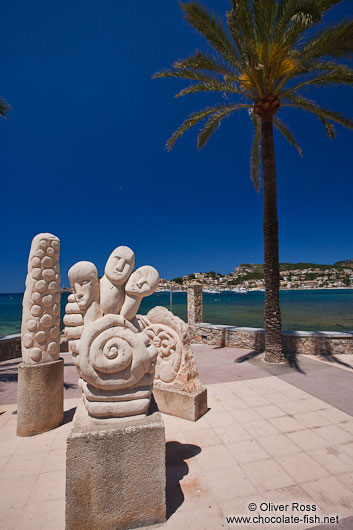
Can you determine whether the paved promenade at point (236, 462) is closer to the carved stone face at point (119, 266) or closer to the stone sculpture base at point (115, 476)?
the stone sculpture base at point (115, 476)

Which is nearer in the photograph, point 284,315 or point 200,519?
point 200,519

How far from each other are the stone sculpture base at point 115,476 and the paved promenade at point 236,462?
0.32 metres

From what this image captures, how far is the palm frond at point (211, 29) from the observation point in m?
7.12

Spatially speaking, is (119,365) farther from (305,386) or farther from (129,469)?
(305,386)

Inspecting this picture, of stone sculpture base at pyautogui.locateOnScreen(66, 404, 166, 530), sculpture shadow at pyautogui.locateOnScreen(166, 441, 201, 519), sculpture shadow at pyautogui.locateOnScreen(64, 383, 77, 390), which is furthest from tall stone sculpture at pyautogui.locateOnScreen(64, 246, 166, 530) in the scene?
sculpture shadow at pyautogui.locateOnScreen(64, 383, 77, 390)

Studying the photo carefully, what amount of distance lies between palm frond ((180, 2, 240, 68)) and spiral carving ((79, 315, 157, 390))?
8.50 m

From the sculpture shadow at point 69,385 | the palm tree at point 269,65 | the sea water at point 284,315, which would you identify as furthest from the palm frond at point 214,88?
the sea water at point 284,315

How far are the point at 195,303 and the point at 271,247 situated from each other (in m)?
4.99

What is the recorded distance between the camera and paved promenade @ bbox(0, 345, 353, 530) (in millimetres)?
2633

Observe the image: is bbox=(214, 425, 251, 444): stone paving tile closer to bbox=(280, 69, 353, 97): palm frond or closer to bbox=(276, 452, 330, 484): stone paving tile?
bbox=(276, 452, 330, 484): stone paving tile

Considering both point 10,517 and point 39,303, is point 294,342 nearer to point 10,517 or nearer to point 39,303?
point 39,303

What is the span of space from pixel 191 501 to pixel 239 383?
4037 mm

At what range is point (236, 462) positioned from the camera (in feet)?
11.1

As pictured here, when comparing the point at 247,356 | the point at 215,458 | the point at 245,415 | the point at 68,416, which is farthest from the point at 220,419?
the point at 247,356
